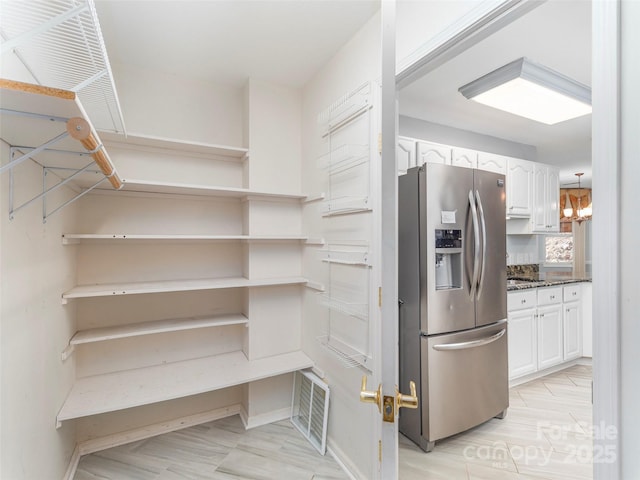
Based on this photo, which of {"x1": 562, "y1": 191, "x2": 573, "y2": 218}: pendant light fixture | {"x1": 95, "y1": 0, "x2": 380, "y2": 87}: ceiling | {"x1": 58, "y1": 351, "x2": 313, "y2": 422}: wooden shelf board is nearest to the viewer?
{"x1": 95, "y1": 0, "x2": 380, "y2": 87}: ceiling

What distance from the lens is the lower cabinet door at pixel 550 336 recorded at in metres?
2.86

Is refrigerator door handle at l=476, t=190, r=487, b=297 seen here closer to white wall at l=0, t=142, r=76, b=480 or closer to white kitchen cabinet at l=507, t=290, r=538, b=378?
white kitchen cabinet at l=507, t=290, r=538, b=378

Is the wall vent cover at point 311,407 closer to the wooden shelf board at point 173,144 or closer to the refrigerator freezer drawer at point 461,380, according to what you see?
the refrigerator freezer drawer at point 461,380

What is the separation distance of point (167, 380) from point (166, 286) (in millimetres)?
644

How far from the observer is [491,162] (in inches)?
117

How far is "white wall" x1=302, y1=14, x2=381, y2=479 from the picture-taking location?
5.49 feet

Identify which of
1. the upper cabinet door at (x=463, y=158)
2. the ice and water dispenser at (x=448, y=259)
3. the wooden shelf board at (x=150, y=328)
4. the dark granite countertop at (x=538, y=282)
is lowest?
the wooden shelf board at (x=150, y=328)

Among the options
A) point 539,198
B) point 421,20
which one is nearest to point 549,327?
point 539,198

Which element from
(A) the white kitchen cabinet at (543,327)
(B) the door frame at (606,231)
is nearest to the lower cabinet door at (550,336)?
(A) the white kitchen cabinet at (543,327)

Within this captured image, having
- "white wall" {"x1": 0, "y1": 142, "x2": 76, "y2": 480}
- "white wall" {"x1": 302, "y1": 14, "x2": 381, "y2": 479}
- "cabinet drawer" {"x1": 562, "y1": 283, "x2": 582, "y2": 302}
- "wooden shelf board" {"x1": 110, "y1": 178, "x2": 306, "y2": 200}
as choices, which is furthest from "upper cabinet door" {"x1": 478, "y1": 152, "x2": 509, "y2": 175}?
"white wall" {"x1": 0, "y1": 142, "x2": 76, "y2": 480}

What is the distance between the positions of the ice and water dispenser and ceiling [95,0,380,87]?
1.44 meters

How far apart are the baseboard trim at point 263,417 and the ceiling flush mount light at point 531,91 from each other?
2998 mm

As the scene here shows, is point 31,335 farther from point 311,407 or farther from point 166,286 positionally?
point 311,407

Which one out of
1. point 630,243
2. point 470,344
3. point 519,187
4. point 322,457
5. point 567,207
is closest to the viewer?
point 630,243
